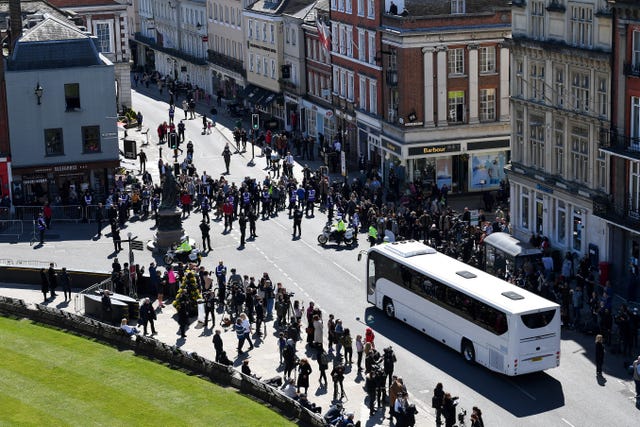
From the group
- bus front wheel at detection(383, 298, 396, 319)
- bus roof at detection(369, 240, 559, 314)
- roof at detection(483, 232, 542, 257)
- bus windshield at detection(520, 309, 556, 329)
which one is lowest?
bus front wheel at detection(383, 298, 396, 319)

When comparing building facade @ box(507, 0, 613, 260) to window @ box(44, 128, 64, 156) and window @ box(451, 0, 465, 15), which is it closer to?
window @ box(451, 0, 465, 15)

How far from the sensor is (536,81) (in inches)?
2569

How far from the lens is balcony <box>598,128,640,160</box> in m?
57.2

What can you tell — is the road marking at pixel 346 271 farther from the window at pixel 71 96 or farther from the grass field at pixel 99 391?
the window at pixel 71 96

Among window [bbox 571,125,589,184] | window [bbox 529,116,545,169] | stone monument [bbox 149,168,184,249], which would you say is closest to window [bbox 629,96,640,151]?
window [bbox 571,125,589,184]

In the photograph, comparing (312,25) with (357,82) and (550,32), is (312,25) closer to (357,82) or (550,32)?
(357,82)

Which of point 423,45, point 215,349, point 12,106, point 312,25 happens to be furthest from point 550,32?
point 312,25

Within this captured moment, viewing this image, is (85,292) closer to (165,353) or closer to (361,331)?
(165,353)

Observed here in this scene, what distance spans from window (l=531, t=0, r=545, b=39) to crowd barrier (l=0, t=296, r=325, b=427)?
2537cm

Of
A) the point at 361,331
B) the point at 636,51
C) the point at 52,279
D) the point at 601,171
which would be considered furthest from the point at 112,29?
the point at 636,51

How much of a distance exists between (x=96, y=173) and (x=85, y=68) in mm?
6535

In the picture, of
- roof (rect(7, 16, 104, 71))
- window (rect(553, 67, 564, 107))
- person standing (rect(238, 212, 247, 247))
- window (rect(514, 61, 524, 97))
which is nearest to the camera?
window (rect(553, 67, 564, 107))

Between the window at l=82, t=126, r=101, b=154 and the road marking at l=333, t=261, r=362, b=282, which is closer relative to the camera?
the road marking at l=333, t=261, r=362, b=282

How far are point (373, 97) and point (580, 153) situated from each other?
27493 millimetres
